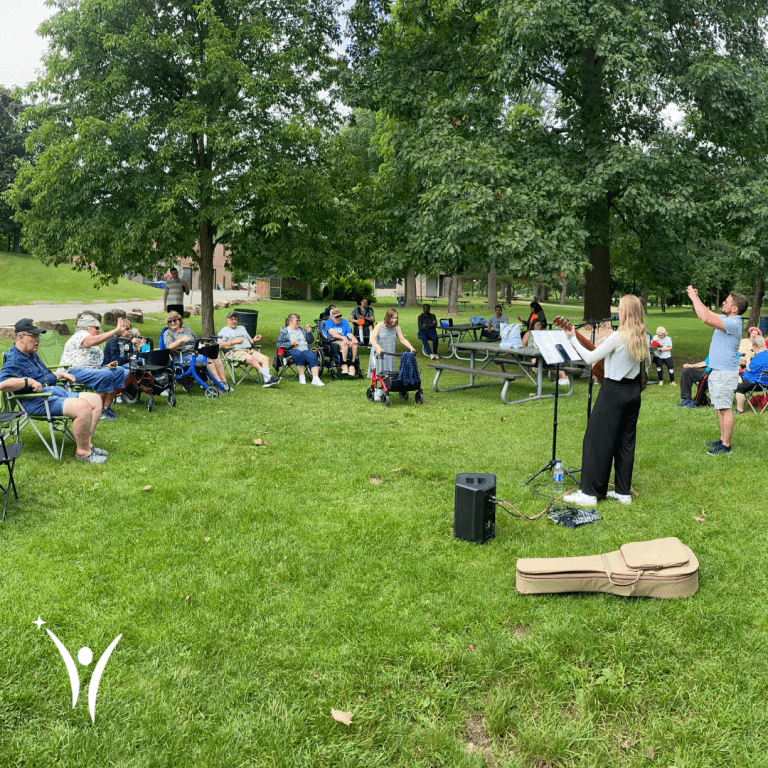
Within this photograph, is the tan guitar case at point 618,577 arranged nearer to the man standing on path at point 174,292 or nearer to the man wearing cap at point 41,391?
the man wearing cap at point 41,391

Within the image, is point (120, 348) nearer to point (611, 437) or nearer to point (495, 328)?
point (611, 437)

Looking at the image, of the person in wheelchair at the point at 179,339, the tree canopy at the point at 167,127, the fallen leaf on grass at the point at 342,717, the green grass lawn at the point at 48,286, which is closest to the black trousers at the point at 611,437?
the fallen leaf on grass at the point at 342,717

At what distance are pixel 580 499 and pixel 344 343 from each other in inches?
311

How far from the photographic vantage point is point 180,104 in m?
14.6

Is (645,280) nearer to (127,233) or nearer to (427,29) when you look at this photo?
(427,29)

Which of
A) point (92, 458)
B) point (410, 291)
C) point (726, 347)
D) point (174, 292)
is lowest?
point (92, 458)

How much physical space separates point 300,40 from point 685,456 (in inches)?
558

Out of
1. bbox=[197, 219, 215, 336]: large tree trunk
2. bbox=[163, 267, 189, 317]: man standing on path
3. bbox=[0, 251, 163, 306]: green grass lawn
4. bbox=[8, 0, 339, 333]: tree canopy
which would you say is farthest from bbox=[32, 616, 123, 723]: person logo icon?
bbox=[0, 251, 163, 306]: green grass lawn

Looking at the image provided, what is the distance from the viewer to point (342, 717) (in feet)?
9.27

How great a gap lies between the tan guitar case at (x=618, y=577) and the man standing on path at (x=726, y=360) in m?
3.64

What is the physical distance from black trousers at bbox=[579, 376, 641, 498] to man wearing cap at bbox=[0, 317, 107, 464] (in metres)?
4.69

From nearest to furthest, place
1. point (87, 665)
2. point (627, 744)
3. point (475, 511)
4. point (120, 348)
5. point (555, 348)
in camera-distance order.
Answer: point (627, 744)
point (87, 665)
point (475, 511)
point (555, 348)
point (120, 348)

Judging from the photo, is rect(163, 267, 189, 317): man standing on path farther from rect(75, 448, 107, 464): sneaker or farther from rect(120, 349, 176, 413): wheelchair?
rect(75, 448, 107, 464): sneaker

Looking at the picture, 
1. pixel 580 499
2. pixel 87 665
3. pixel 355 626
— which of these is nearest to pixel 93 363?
pixel 87 665
